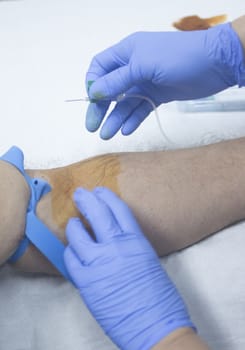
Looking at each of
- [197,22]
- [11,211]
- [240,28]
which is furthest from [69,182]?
[197,22]

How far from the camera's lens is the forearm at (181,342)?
92 centimetres

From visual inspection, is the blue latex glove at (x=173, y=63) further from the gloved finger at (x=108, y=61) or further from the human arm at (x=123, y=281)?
the human arm at (x=123, y=281)

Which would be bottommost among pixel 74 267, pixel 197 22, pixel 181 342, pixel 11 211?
pixel 181 342

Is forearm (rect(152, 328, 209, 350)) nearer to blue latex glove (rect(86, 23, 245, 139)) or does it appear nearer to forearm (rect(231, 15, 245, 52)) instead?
blue latex glove (rect(86, 23, 245, 139))

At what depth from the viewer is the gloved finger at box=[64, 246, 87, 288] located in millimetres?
1002

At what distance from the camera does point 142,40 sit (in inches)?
47.7

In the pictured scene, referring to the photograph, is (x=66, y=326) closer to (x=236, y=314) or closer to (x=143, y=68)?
(x=236, y=314)

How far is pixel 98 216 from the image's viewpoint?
1021 millimetres

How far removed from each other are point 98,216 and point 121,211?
5cm

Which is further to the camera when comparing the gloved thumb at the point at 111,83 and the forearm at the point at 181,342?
the gloved thumb at the point at 111,83

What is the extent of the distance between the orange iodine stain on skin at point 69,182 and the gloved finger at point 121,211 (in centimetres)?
7

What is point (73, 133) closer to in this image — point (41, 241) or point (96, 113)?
point (96, 113)

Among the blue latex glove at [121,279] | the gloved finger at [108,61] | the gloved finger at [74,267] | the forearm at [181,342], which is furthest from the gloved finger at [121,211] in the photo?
the gloved finger at [108,61]

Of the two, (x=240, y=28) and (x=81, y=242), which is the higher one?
(x=240, y=28)
